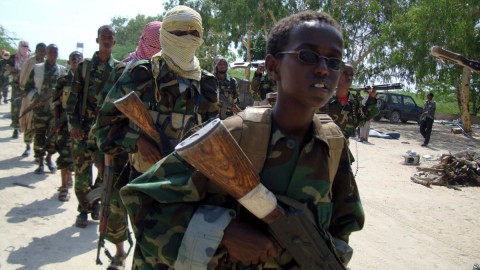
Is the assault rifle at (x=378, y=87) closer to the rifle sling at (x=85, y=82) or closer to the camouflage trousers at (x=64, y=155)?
the rifle sling at (x=85, y=82)

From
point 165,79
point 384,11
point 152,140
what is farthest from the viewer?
point 384,11

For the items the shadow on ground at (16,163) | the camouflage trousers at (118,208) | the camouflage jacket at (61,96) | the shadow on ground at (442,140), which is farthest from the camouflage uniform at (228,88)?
the shadow on ground at (442,140)

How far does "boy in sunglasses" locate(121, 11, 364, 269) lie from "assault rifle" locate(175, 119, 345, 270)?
7 cm

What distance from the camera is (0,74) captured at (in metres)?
15.7

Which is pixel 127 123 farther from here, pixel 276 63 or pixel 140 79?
pixel 276 63

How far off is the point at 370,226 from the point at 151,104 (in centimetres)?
387

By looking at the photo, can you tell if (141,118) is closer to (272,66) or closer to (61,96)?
(272,66)

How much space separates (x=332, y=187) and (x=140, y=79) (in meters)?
1.64

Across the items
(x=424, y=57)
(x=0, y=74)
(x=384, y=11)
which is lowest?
(x=0, y=74)

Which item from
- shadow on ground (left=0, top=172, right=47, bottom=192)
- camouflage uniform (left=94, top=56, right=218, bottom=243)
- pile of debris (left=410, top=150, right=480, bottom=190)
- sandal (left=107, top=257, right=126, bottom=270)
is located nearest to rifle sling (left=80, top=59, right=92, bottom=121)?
sandal (left=107, top=257, right=126, bottom=270)

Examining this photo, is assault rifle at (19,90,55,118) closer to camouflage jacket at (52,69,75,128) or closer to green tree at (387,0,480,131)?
camouflage jacket at (52,69,75,128)

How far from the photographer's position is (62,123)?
618cm

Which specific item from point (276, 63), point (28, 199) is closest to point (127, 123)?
point (276, 63)

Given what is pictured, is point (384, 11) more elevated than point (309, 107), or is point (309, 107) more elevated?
point (384, 11)
